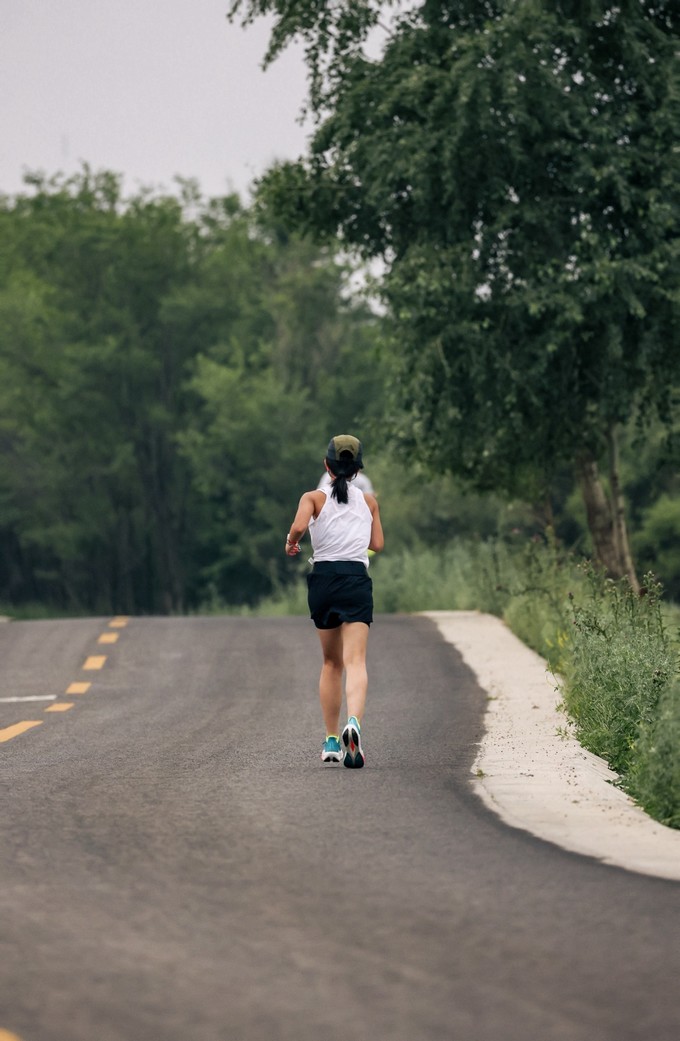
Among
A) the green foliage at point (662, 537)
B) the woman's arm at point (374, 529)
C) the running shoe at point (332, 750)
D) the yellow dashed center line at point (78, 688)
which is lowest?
the green foliage at point (662, 537)

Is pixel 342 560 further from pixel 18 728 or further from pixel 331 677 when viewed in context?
pixel 18 728

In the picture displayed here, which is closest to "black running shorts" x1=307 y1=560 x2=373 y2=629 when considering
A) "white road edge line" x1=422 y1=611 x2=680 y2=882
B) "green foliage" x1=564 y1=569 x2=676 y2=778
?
"white road edge line" x1=422 y1=611 x2=680 y2=882

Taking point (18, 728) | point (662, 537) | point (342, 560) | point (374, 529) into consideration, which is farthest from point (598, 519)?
point (342, 560)

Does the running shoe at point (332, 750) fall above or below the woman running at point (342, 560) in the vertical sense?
below

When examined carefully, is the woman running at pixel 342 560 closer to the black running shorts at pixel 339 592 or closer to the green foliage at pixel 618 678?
the black running shorts at pixel 339 592

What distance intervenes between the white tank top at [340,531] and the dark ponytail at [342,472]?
48 mm

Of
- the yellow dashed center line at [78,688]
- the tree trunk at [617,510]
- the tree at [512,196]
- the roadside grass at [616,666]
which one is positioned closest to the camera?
the roadside grass at [616,666]

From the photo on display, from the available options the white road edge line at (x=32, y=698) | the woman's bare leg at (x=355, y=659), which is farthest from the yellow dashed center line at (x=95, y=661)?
the woman's bare leg at (x=355, y=659)

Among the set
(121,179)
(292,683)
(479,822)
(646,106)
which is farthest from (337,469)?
(121,179)

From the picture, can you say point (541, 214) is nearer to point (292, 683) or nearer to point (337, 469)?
point (292, 683)

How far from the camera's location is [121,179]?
216 feet

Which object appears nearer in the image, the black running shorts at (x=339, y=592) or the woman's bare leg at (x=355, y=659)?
the woman's bare leg at (x=355, y=659)

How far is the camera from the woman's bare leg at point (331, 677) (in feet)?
33.5

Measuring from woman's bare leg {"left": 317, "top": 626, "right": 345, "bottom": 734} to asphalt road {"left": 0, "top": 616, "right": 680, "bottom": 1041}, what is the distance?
0.32m
